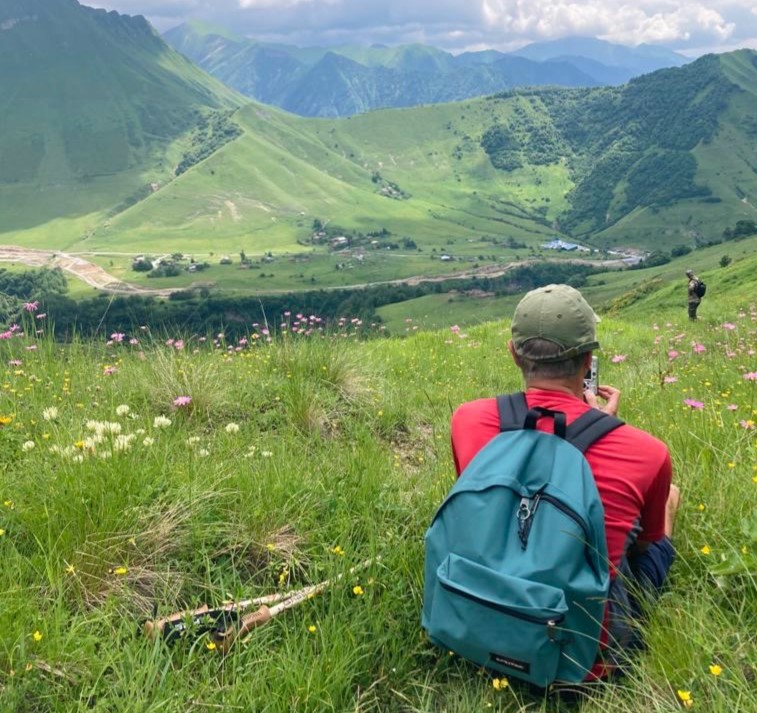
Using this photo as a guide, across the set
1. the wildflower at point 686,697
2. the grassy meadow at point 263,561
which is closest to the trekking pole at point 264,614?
the grassy meadow at point 263,561

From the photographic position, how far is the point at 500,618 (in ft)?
9.30

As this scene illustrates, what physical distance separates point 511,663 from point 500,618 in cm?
25

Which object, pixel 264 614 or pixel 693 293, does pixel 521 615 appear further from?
pixel 693 293

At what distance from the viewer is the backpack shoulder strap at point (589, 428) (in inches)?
123

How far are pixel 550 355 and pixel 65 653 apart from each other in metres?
2.69

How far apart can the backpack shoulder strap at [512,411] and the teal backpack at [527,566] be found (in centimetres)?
18

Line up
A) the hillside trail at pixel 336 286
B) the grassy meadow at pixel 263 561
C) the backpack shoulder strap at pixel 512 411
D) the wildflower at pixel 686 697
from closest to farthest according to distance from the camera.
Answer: the wildflower at pixel 686 697 → the grassy meadow at pixel 263 561 → the backpack shoulder strap at pixel 512 411 → the hillside trail at pixel 336 286

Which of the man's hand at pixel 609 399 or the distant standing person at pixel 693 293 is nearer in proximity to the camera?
the man's hand at pixel 609 399

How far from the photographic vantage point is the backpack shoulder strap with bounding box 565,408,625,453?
3.11 metres

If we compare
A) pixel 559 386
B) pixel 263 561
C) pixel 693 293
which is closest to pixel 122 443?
pixel 263 561

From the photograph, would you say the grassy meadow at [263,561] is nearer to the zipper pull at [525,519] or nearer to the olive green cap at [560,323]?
the zipper pull at [525,519]

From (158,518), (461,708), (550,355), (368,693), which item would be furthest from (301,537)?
(550,355)

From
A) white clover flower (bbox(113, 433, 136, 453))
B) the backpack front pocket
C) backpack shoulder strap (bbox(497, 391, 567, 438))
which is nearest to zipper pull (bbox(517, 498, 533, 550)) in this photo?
the backpack front pocket

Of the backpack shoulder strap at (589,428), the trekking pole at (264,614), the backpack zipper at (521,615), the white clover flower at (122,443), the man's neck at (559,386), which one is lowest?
the trekking pole at (264,614)
